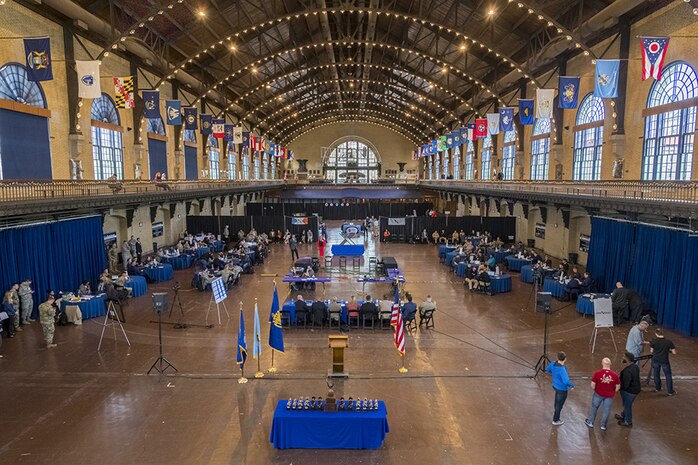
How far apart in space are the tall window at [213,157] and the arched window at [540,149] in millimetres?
26303

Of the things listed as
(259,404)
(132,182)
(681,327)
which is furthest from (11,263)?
(681,327)

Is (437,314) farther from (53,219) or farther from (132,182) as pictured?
(132,182)

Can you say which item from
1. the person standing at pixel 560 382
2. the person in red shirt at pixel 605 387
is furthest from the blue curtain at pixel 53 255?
the person in red shirt at pixel 605 387

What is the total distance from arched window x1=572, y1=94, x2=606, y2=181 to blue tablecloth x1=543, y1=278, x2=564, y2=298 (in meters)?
8.07

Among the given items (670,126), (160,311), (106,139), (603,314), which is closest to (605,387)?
(603,314)

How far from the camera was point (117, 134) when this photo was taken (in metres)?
25.0

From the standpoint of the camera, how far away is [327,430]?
7266mm

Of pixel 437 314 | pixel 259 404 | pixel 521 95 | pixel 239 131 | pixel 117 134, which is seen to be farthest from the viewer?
pixel 239 131

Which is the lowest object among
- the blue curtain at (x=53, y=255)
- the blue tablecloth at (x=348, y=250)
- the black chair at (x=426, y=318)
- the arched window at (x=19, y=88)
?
the black chair at (x=426, y=318)

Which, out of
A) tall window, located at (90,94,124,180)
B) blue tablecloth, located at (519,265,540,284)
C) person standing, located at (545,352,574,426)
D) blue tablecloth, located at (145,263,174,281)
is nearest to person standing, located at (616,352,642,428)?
person standing, located at (545,352,574,426)

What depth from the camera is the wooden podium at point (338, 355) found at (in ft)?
31.9

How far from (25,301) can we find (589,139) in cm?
2492

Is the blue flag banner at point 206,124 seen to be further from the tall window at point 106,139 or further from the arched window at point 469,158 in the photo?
the arched window at point 469,158

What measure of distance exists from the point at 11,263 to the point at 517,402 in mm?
14498
